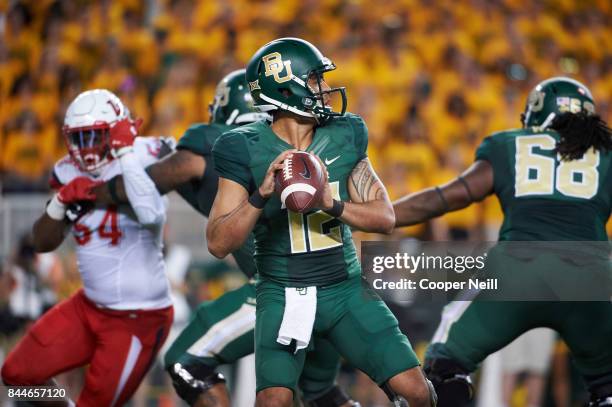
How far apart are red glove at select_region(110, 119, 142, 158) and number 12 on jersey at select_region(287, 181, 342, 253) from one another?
142 centimetres

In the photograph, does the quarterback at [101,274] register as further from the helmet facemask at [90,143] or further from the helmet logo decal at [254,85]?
the helmet logo decal at [254,85]

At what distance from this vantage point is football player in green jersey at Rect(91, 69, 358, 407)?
16.6ft

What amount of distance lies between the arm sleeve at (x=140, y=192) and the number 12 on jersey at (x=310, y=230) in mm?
1191

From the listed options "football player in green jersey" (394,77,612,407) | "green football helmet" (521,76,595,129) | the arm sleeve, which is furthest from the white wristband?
"green football helmet" (521,76,595,129)

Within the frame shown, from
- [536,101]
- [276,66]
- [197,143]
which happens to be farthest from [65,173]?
[536,101]

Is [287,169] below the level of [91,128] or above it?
below

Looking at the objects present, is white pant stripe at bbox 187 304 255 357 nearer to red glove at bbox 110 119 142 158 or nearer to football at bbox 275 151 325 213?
red glove at bbox 110 119 142 158

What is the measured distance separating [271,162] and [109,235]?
1.56 m

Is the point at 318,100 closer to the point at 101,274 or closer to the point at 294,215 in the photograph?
the point at 294,215

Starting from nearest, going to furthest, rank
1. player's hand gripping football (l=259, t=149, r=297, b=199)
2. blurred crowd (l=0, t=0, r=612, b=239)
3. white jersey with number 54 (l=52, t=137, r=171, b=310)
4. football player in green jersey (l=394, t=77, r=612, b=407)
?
player's hand gripping football (l=259, t=149, r=297, b=199), football player in green jersey (l=394, t=77, r=612, b=407), white jersey with number 54 (l=52, t=137, r=171, b=310), blurred crowd (l=0, t=0, r=612, b=239)

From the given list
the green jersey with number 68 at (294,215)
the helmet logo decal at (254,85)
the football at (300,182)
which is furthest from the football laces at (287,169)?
the helmet logo decal at (254,85)

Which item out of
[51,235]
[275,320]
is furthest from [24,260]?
[275,320]

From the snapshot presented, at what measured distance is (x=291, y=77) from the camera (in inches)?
161

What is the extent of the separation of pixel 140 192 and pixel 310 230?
1.28 metres
